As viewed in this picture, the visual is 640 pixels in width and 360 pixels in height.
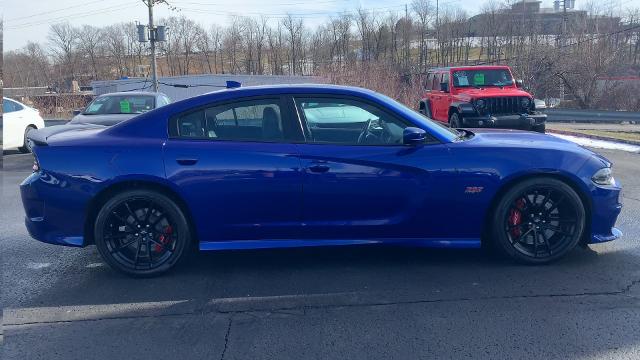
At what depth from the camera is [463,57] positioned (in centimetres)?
6456

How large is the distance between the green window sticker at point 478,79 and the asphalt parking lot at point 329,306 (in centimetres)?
944

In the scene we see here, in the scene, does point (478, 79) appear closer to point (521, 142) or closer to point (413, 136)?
point (521, 142)

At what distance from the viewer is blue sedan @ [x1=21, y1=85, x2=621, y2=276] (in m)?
4.49

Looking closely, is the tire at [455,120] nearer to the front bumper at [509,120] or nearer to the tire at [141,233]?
the front bumper at [509,120]

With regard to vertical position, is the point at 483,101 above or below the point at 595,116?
above

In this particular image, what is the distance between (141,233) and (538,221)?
3.25m

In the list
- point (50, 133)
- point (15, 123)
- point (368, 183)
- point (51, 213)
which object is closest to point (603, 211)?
point (368, 183)

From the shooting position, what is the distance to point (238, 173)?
4480 millimetres

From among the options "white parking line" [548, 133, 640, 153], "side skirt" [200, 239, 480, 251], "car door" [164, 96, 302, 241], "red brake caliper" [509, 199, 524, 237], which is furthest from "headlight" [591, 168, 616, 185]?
"white parking line" [548, 133, 640, 153]

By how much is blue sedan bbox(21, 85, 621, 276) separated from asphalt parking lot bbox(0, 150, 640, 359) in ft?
0.87

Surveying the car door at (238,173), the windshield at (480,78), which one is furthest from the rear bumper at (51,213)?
the windshield at (480,78)

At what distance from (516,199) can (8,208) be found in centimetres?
643

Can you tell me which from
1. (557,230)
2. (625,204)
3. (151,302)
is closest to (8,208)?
(151,302)

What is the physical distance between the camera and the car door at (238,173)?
4.48 m
